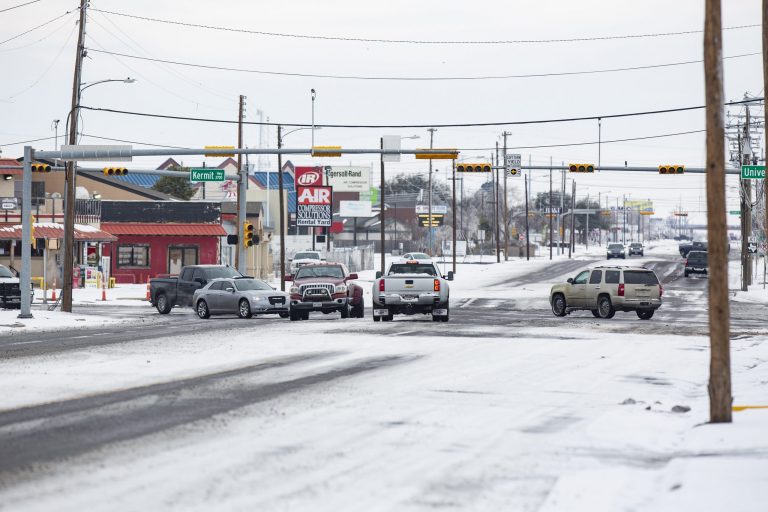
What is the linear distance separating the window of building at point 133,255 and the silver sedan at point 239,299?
3563 cm

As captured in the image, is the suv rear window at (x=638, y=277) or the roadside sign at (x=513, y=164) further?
the roadside sign at (x=513, y=164)

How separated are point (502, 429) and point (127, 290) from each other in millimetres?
54023

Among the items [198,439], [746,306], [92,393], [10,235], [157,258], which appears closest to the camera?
[198,439]

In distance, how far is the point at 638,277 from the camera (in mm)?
38969

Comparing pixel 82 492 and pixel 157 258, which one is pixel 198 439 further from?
pixel 157 258

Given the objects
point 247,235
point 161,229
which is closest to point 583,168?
point 247,235

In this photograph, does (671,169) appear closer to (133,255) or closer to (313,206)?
(313,206)

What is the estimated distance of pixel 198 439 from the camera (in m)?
11.5

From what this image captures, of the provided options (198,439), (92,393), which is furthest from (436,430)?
(92,393)

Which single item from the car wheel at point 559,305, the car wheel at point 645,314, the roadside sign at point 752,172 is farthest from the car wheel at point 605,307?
the roadside sign at point 752,172

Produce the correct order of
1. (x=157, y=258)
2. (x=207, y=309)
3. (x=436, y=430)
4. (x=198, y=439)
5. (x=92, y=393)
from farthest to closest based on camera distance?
1. (x=157, y=258)
2. (x=207, y=309)
3. (x=92, y=393)
4. (x=436, y=430)
5. (x=198, y=439)

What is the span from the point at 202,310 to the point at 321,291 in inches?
231

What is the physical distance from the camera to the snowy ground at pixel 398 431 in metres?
8.82

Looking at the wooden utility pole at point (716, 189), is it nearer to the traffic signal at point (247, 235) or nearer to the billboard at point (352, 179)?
the traffic signal at point (247, 235)
